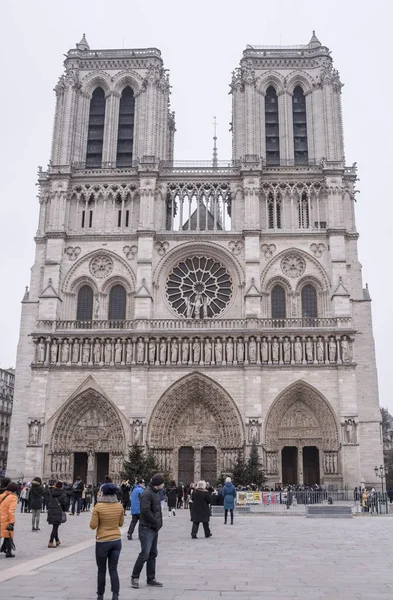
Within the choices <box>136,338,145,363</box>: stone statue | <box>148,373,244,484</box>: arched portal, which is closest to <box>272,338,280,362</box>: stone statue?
<box>148,373,244,484</box>: arched portal

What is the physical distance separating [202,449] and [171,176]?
1697 cm

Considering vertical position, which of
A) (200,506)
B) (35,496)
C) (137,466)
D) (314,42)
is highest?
(314,42)

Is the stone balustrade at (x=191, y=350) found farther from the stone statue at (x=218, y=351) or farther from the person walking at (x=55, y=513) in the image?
the person walking at (x=55, y=513)

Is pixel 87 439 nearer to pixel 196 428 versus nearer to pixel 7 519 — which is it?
pixel 196 428

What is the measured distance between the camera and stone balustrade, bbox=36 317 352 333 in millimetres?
36469

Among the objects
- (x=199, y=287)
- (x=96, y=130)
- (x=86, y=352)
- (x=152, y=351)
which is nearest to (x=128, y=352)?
(x=152, y=351)

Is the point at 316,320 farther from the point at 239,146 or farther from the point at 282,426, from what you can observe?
the point at 239,146

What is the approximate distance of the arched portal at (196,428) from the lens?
117ft

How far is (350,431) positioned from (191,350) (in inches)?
384

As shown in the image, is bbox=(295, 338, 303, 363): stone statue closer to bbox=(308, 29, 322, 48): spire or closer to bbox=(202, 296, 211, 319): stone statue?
bbox=(202, 296, 211, 319): stone statue

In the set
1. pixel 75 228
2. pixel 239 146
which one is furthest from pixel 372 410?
pixel 75 228

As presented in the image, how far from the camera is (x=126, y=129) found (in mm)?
43188

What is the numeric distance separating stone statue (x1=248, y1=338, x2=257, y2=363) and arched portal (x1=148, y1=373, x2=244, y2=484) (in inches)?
94.8

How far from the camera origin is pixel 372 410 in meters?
36.8
